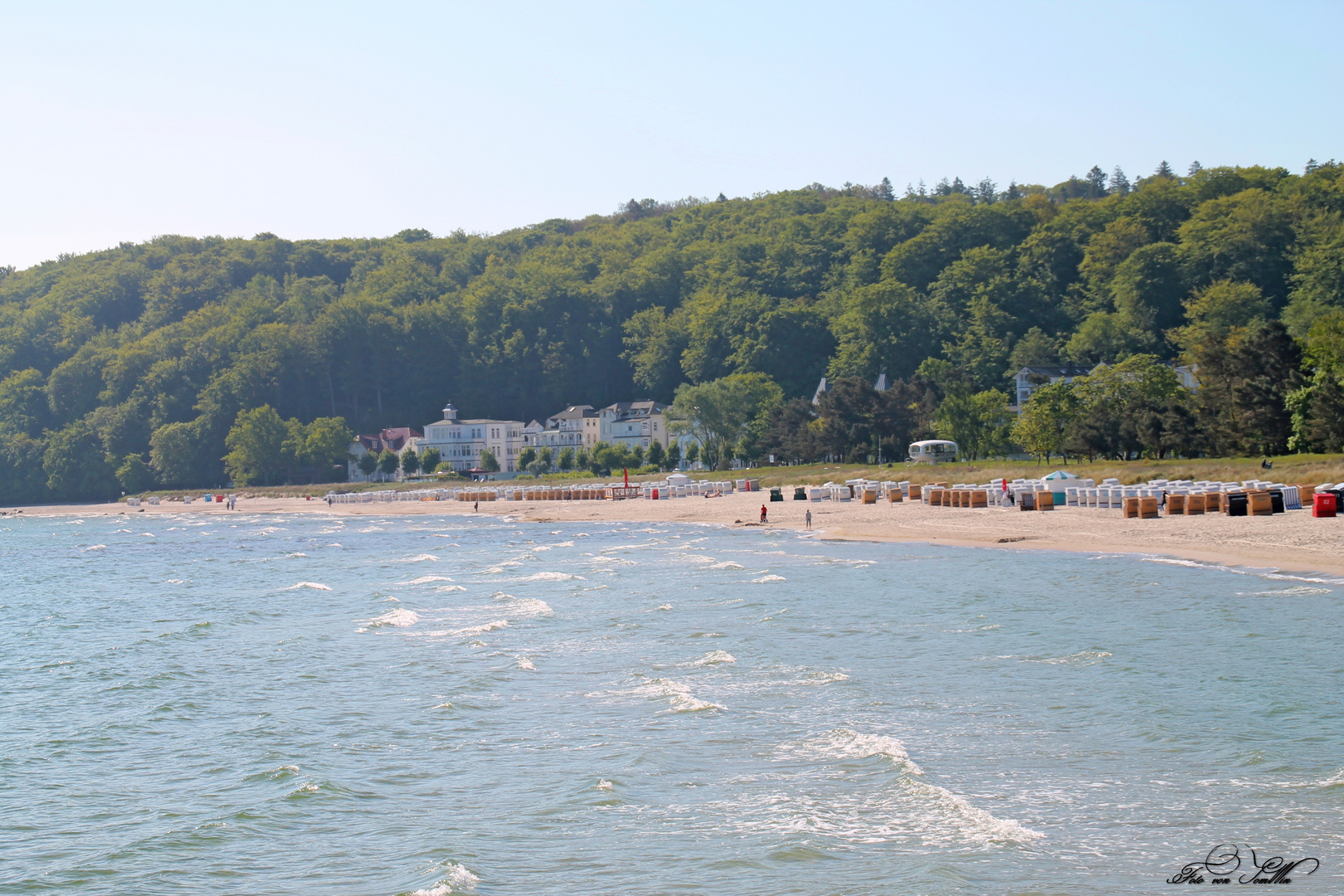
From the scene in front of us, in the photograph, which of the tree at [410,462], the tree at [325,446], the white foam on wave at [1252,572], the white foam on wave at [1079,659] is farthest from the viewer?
the tree at [410,462]

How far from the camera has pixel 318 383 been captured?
522 ft

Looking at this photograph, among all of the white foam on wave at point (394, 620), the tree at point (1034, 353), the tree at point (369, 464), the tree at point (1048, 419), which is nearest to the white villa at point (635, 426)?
the tree at point (369, 464)

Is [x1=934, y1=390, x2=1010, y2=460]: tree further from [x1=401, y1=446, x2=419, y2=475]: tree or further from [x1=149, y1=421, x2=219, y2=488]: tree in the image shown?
[x1=149, y1=421, x2=219, y2=488]: tree

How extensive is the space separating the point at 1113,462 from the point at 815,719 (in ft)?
158

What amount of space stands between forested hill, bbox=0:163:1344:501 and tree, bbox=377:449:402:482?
63.3 ft

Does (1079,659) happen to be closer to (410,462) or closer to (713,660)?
(713,660)

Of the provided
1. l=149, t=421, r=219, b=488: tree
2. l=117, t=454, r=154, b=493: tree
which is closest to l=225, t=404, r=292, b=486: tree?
l=149, t=421, r=219, b=488: tree

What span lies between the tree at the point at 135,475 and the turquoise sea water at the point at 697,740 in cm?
12096

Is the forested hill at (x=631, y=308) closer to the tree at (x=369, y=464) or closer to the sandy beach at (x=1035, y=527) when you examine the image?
the tree at (x=369, y=464)

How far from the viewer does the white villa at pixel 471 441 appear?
14525 cm

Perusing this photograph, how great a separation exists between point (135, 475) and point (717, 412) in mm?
78023

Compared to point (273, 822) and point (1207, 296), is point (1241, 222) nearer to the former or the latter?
point (1207, 296)

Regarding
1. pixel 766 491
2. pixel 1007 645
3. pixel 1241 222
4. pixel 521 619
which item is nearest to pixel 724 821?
pixel 1007 645

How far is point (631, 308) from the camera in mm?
164750
